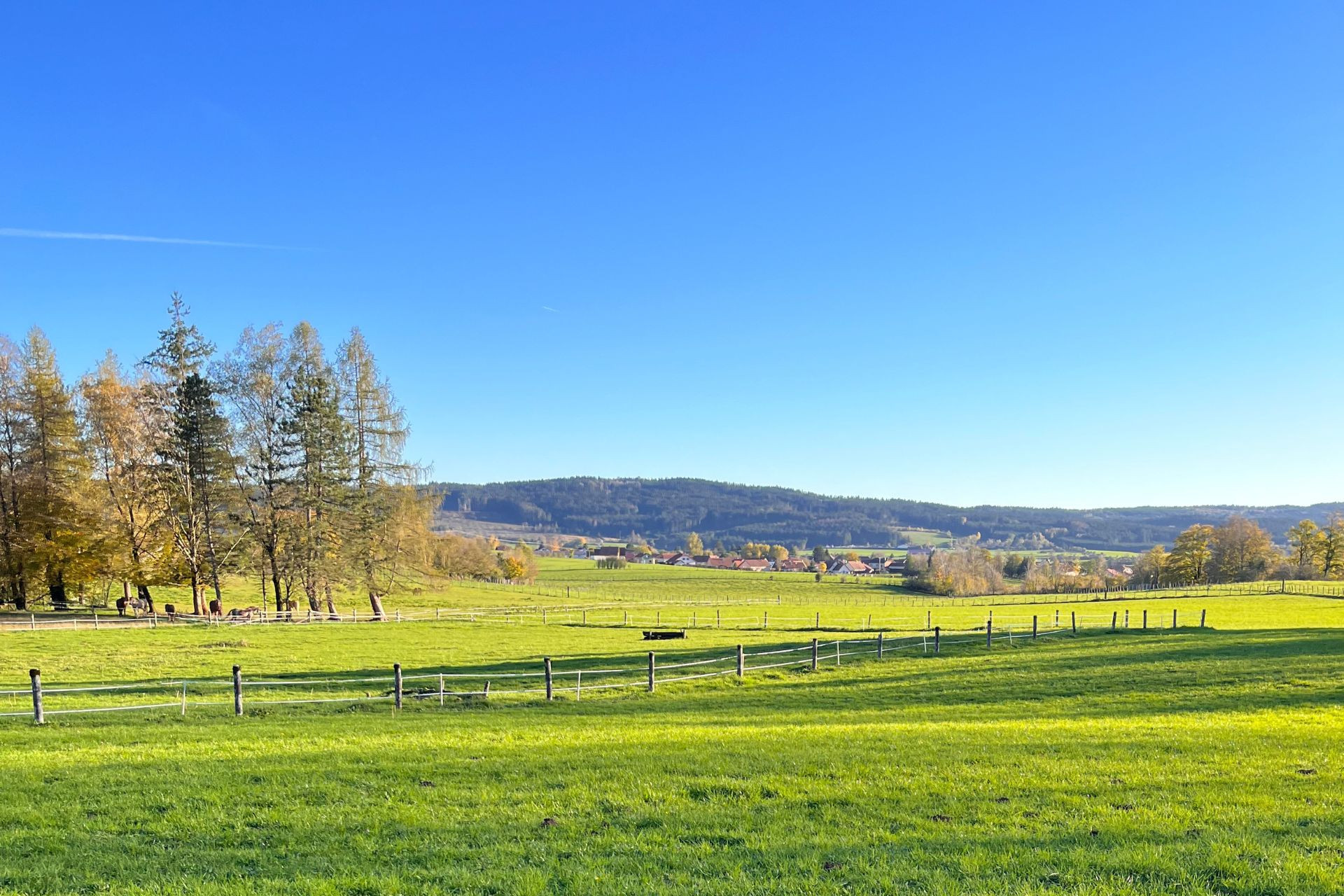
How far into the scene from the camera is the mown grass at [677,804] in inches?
265

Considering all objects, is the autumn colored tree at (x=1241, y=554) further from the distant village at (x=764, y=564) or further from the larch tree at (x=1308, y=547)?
the distant village at (x=764, y=564)

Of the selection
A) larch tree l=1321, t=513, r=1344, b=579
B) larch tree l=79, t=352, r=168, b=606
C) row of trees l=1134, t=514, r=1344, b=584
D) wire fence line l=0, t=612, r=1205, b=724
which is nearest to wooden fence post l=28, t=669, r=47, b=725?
wire fence line l=0, t=612, r=1205, b=724

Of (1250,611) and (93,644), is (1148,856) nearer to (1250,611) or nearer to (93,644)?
(93,644)

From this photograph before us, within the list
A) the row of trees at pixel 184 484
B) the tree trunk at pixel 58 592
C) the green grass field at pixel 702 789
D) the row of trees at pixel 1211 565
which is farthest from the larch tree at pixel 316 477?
the row of trees at pixel 1211 565

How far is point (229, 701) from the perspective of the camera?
19.3m

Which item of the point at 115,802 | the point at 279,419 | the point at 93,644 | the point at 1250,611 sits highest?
the point at 279,419

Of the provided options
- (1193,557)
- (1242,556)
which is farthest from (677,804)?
(1242,556)

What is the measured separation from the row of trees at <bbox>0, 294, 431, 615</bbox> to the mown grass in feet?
102

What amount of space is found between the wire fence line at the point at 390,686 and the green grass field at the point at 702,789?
299 millimetres

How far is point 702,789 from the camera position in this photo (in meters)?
9.80

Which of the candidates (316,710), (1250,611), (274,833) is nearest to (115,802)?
(274,833)

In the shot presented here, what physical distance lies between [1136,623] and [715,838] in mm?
55339

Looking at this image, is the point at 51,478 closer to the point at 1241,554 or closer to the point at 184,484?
the point at 184,484

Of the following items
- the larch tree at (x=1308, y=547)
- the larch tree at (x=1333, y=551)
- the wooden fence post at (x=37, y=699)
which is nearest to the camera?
the wooden fence post at (x=37, y=699)
